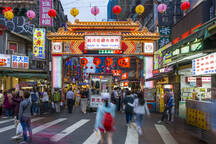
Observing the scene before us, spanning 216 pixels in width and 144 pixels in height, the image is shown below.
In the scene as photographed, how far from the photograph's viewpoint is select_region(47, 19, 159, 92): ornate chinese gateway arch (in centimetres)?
2808

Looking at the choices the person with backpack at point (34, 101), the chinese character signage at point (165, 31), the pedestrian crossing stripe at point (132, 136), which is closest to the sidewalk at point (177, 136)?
the pedestrian crossing stripe at point (132, 136)

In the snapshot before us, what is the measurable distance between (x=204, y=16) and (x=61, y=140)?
14775 millimetres

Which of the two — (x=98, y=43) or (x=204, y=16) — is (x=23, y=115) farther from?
(x=98, y=43)

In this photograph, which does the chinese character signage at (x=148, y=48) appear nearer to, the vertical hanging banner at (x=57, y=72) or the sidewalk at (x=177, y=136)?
the vertical hanging banner at (x=57, y=72)

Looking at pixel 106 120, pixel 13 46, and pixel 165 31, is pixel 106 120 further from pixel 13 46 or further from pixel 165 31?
pixel 13 46

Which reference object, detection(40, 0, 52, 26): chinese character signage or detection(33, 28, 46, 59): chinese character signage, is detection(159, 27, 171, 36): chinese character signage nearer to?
detection(33, 28, 46, 59): chinese character signage

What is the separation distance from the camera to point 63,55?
28.8 meters

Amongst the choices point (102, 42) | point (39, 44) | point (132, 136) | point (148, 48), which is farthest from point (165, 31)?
point (132, 136)

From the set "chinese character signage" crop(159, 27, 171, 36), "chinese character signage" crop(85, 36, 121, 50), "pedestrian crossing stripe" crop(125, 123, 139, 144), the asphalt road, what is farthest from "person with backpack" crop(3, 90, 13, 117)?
"chinese character signage" crop(159, 27, 171, 36)

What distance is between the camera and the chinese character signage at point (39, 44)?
31.4m

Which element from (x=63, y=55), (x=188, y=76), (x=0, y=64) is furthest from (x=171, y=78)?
(x=0, y=64)

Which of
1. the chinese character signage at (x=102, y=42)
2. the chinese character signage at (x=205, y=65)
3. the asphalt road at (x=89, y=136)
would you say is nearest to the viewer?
the asphalt road at (x=89, y=136)

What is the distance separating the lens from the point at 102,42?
28.1 meters

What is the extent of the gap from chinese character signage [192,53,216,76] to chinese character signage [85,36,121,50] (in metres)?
15.2
